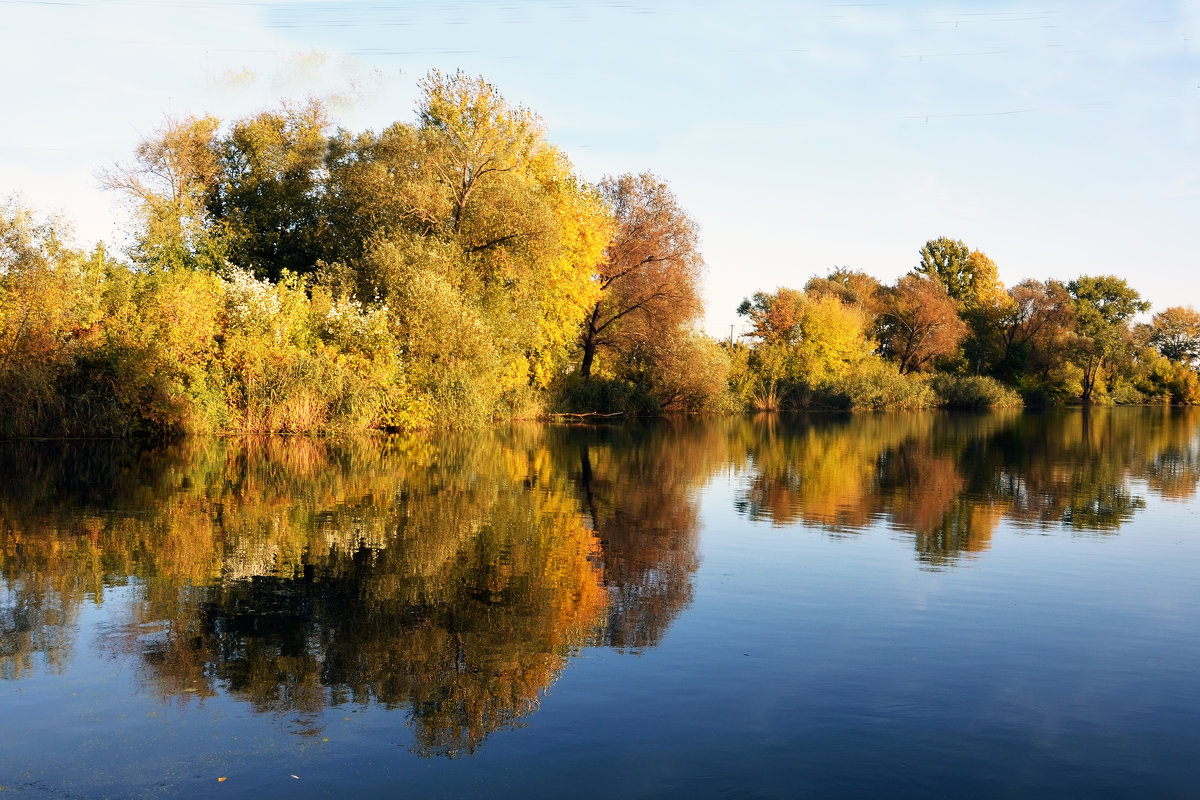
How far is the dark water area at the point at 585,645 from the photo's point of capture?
5980 millimetres

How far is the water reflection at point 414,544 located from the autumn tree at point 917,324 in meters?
55.6

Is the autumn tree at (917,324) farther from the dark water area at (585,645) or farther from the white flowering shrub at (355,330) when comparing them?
the dark water area at (585,645)

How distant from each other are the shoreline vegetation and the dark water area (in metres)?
13.1

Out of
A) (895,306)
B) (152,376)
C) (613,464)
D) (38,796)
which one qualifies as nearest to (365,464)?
(613,464)

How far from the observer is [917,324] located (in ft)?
280

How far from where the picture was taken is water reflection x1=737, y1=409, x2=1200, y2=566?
1689cm

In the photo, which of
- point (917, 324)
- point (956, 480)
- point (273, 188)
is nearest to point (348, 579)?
point (956, 480)

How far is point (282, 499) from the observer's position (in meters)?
17.5

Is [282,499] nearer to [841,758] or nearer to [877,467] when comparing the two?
[841,758]

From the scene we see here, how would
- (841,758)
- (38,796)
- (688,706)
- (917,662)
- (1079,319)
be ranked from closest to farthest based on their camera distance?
(38,796)
(841,758)
(688,706)
(917,662)
(1079,319)

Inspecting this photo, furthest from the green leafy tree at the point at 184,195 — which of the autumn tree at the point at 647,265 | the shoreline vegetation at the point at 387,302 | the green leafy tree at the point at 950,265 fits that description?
the green leafy tree at the point at 950,265

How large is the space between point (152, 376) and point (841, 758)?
30.4 meters

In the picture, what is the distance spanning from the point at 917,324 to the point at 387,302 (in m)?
61.3

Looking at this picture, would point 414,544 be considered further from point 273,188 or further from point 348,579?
point 273,188
